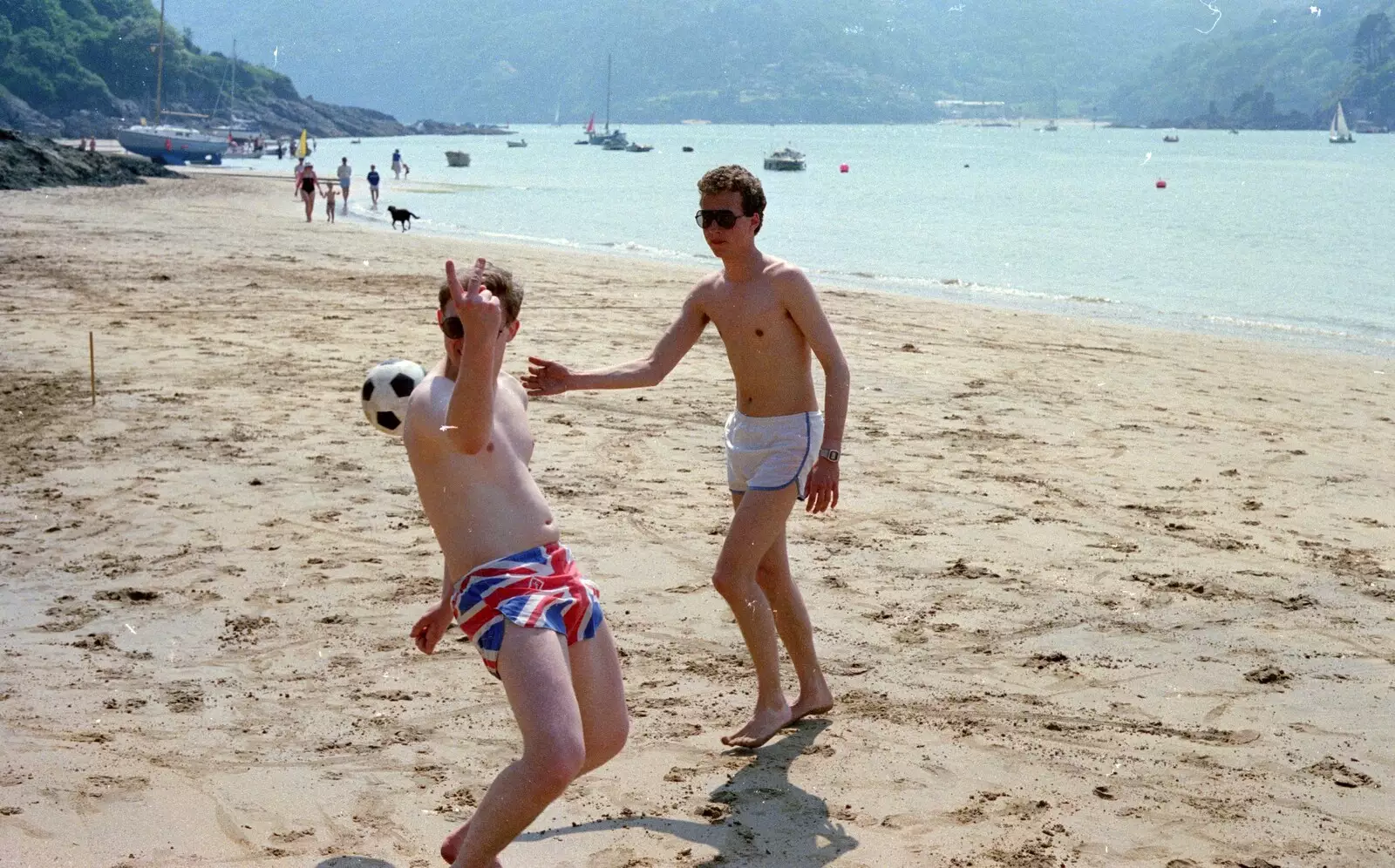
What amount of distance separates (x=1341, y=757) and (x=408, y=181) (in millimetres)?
61957

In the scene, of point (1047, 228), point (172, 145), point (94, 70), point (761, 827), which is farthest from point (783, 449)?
point (94, 70)

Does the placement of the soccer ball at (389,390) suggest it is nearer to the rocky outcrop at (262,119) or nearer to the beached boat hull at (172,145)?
the rocky outcrop at (262,119)

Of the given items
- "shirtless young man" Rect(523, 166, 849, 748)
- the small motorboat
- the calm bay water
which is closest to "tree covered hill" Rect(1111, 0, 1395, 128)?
the calm bay water

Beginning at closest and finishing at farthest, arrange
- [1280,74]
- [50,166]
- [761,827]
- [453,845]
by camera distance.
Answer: [453,845], [761,827], [50,166], [1280,74]

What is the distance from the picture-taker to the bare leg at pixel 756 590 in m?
4.57

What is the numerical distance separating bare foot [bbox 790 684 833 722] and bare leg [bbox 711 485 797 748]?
0.15 meters

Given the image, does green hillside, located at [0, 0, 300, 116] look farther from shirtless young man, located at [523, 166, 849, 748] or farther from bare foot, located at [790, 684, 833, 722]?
bare foot, located at [790, 684, 833, 722]

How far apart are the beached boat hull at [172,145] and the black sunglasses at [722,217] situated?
218 feet

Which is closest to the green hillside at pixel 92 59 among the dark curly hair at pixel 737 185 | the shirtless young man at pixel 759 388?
the shirtless young man at pixel 759 388

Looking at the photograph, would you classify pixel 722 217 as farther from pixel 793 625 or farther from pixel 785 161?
pixel 785 161

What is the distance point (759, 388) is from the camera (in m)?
4.66

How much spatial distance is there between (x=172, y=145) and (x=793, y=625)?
68.7m

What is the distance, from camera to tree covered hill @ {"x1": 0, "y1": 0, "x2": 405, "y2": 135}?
4370 inches

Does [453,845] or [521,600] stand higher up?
[521,600]
